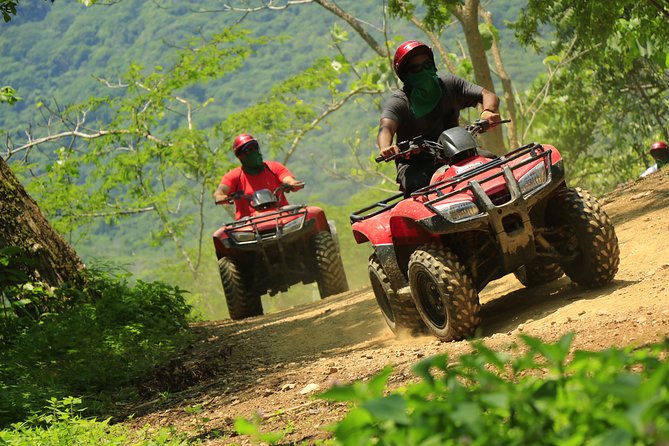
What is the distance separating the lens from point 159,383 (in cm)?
776

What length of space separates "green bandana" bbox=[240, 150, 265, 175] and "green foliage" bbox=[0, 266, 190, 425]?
8.53 feet

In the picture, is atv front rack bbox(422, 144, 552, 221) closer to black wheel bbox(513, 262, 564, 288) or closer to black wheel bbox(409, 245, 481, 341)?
black wheel bbox(409, 245, 481, 341)

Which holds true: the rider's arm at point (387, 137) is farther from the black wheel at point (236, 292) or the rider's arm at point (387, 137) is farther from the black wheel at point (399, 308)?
the black wheel at point (236, 292)

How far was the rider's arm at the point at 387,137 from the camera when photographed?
282 inches

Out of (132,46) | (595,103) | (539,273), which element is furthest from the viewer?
(132,46)

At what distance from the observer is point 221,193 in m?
13.4

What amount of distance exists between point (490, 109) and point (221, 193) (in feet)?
21.1

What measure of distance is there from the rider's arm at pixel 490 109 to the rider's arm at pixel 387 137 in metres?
0.67

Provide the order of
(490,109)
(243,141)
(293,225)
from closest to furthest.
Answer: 1. (490,109)
2. (293,225)
3. (243,141)

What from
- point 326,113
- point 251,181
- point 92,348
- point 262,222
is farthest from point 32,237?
point 326,113

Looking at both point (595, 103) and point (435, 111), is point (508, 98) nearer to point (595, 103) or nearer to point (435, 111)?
point (435, 111)

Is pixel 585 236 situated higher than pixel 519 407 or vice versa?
pixel 585 236

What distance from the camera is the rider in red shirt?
1355 centimetres

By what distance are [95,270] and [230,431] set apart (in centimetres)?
646
